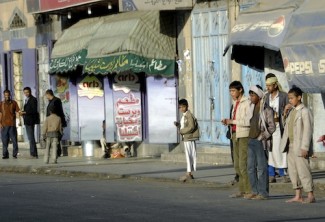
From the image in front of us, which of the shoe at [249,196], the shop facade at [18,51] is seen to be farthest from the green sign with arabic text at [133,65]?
the shoe at [249,196]

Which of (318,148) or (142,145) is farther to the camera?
(142,145)

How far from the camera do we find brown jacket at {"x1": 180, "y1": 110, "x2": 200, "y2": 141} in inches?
828

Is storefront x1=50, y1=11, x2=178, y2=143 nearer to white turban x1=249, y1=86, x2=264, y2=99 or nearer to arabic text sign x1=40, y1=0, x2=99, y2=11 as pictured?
arabic text sign x1=40, y1=0, x2=99, y2=11

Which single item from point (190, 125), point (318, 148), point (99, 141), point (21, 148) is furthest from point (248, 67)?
point (21, 148)

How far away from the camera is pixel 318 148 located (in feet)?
75.7

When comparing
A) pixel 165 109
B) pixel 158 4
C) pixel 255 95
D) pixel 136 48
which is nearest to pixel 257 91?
pixel 255 95

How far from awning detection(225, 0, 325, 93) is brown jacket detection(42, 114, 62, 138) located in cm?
546

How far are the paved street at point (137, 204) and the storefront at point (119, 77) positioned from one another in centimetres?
640

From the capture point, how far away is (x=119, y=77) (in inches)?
1167

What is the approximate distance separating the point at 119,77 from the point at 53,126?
11.0ft

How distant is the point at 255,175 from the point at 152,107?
36.0 feet

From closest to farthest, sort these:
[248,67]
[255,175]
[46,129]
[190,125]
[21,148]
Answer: [255,175]
[190,125]
[248,67]
[46,129]
[21,148]

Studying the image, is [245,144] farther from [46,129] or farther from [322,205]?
[46,129]

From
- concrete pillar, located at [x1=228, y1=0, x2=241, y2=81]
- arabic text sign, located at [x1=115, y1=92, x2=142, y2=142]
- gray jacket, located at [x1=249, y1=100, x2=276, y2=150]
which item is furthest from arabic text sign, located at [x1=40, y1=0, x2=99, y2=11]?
gray jacket, located at [x1=249, y1=100, x2=276, y2=150]
